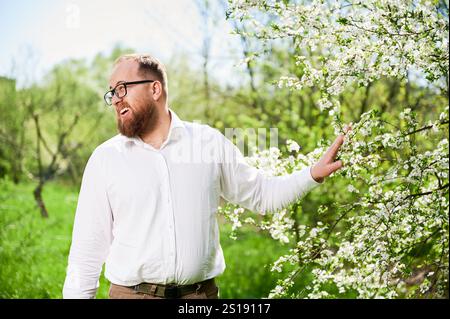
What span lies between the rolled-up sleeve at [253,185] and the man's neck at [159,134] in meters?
0.30

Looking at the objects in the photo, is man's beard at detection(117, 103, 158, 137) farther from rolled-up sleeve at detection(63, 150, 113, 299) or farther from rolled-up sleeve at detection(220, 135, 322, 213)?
rolled-up sleeve at detection(220, 135, 322, 213)

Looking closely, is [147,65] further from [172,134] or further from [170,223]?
[170,223]

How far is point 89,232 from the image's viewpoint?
2.60 metres

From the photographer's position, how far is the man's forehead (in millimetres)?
2705

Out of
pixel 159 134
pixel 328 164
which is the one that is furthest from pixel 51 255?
pixel 328 164

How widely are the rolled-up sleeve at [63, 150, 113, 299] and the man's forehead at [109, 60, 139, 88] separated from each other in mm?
380

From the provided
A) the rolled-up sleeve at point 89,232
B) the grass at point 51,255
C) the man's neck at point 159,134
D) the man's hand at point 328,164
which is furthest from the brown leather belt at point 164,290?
the grass at point 51,255

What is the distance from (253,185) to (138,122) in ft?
2.23

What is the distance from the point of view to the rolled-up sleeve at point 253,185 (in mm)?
2756

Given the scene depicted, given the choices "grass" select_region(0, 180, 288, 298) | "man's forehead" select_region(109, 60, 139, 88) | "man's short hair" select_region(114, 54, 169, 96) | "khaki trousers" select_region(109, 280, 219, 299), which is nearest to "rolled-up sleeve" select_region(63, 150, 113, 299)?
"khaki trousers" select_region(109, 280, 219, 299)

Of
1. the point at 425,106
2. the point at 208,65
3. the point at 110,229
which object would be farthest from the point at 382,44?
the point at 208,65

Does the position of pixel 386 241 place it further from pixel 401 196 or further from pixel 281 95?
pixel 281 95

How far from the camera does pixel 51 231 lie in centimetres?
897

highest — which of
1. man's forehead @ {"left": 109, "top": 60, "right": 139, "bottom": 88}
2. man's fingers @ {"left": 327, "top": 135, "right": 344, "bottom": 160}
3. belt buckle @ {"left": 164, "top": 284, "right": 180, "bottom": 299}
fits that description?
man's forehead @ {"left": 109, "top": 60, "right": 139, "bottom": 88}
